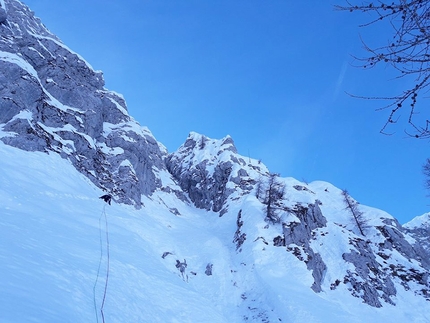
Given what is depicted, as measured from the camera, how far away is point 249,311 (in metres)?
18.4

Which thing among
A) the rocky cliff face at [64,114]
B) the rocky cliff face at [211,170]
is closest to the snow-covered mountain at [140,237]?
the rocky cliff face at [64,114]

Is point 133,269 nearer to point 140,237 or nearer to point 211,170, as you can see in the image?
point 140,237

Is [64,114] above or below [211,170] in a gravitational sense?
below

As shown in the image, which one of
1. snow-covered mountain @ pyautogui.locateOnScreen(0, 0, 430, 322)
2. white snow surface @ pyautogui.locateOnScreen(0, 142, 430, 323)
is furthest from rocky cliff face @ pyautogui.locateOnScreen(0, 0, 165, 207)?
white snow surface @ pyautogui.locateOnScreen(0, 142, 430, 323)

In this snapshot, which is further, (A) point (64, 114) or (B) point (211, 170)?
(B) point (211, 170)

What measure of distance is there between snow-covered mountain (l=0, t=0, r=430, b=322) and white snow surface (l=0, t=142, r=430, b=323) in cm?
8

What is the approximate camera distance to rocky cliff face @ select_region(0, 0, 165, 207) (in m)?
30.6

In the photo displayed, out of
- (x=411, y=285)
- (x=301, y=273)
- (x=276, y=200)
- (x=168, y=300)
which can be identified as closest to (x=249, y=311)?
(x=301, y=273)

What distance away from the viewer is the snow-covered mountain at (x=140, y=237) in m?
7.51

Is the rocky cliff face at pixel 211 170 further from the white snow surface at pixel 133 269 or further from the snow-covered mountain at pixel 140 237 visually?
the white snow surface at pixel 133 269

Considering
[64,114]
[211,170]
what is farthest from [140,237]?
[211,170]

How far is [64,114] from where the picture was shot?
40188mm

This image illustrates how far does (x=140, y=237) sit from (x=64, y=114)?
29287 mm

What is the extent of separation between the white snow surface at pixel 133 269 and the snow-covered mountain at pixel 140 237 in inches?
3.1
